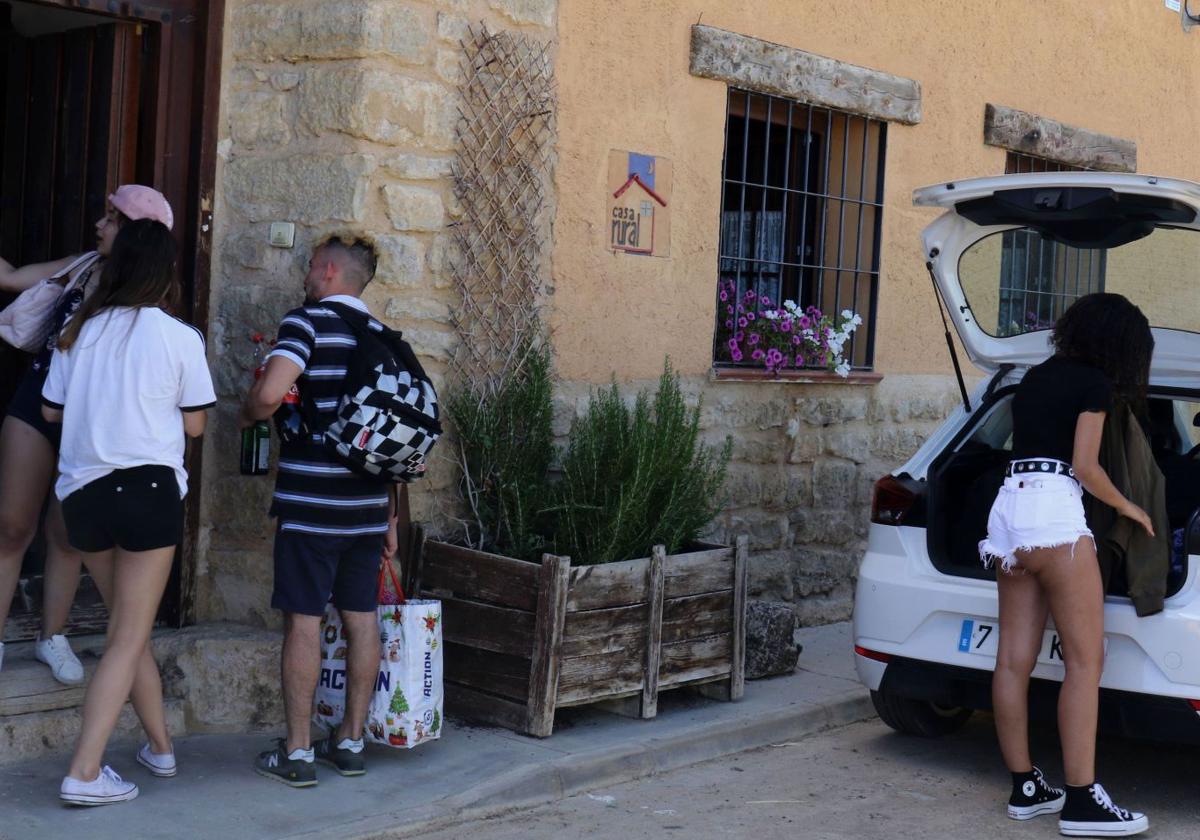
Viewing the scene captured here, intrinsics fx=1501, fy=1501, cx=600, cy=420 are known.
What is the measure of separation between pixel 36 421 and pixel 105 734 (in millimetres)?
1069

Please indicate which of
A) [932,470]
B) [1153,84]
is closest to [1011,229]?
[932,470]

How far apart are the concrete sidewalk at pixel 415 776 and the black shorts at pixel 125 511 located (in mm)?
800

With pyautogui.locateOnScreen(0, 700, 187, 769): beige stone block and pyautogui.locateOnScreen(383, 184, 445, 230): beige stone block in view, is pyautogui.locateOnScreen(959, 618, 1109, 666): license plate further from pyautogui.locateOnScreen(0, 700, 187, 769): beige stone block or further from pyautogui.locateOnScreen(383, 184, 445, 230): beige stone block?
pyautogui.locateOnScreen(0, 700, 187, 769): beige stone block

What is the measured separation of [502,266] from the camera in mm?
6105

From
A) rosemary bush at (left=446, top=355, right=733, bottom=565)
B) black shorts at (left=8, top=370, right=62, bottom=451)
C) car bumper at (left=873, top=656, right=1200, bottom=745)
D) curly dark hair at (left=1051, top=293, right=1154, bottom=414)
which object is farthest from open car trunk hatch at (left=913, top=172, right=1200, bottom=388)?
black shorts at (left=8, top=370, right=62, bottom=451)

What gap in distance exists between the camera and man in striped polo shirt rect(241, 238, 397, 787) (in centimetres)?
471

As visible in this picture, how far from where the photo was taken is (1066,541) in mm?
4715

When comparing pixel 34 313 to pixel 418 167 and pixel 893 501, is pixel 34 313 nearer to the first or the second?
pixel 418 167

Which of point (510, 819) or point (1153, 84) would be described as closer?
point (510, 819)

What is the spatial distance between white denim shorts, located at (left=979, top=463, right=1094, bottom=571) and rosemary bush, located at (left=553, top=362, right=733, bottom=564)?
1.37 metres

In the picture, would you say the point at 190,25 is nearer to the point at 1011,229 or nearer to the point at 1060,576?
the point at 1011,229

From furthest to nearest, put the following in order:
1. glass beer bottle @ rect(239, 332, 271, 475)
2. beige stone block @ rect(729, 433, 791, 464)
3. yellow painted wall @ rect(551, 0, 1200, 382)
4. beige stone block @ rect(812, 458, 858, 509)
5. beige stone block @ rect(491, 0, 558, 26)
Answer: beige stone block @ rect(812, 458, 858, 509) < beige stone block @ rect(729, 433, 791, 464) < yellow painted wall @ rect(551, 0, 1200, 382) < beige stone block @ rect(491, 0, 558, 26) < glass beer bottle @ rect(239, 332, 271, 475)

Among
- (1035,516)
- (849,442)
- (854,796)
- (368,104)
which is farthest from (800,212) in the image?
(854,796)

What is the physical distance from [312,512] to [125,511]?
1.96 ft
